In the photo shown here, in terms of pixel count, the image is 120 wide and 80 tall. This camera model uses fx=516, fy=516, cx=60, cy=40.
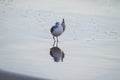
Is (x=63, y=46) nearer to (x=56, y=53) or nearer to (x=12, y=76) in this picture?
(x=56, y=53)

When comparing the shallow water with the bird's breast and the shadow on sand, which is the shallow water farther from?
the shadow on sand

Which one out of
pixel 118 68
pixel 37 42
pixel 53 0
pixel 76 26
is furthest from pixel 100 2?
pixel 118 68

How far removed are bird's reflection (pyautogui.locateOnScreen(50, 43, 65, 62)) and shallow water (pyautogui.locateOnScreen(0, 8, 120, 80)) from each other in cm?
9

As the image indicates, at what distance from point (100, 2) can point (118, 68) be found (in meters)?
9.44

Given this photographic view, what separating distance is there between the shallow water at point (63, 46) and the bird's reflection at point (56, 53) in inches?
3.6

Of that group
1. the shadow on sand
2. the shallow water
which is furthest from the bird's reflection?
the shadow on sand

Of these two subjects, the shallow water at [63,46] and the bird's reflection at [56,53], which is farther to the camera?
the bird's reflection at [56,53]

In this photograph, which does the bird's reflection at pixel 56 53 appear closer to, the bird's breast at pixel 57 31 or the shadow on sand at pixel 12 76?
the bird's breast at pixel 57 31

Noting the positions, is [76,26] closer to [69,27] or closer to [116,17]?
[69,27]

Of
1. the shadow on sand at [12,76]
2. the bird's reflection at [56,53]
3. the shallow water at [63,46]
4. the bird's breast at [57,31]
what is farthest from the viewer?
A: the bird's breast at [57,31]

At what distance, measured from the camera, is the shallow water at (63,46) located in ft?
33.0

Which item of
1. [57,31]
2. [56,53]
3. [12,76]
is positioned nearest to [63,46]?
[56,53]

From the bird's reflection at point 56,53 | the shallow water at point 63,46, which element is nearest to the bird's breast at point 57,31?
the shallow water at point 63,46

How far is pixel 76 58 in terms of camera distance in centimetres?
1121
